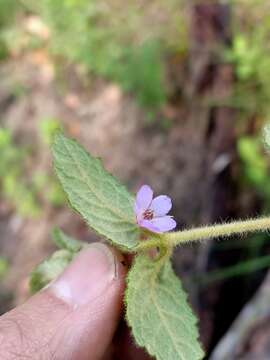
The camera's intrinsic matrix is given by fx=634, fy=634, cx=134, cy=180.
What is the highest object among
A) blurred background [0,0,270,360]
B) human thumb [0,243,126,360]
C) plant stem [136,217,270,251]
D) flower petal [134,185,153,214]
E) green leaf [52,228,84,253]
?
flower petal [134,185,153,214]

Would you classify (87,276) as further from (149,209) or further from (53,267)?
(149,209)

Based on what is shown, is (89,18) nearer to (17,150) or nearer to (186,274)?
(17,150)

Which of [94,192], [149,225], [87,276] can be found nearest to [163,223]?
[149,225]

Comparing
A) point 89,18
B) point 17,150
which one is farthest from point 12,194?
point 89,18

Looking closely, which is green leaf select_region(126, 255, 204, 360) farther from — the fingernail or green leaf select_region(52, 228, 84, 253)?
green leaf select_region(52, 228, 84, 253)

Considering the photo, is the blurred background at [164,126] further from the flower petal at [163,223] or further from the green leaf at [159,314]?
the flower petal at [163,223]

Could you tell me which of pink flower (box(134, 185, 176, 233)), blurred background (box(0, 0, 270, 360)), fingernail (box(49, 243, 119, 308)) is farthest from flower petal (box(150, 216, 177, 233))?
blurred background (box(0, 0, 270, 360))
